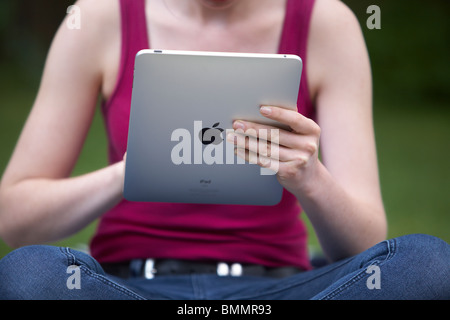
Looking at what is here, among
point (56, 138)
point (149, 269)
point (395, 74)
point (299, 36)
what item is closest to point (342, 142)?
point (299, 36)

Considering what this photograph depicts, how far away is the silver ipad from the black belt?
0.21 meters

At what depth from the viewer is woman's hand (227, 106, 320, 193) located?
1.15m

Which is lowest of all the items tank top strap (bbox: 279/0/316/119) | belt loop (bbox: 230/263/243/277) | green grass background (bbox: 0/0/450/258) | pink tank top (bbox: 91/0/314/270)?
belt loop (bbox: 230/263/243/277)

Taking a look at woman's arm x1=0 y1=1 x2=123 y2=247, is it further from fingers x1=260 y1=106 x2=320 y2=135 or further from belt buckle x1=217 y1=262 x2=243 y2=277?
fingers x1=260 y1=106 x2=320 y2=135

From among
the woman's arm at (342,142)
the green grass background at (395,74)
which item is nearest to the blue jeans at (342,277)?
the woman's arm at (342,142)

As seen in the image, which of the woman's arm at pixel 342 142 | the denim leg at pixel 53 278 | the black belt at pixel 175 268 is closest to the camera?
the denim leg at pixel 53 278

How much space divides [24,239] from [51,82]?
1.16ft

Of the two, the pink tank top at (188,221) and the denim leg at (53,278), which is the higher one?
the pink tank top at (188,221)

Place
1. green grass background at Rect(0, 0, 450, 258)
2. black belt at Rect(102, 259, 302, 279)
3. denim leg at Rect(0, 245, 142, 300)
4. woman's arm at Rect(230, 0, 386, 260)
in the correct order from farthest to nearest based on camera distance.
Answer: green grass background at Rect(0, 0, 450, 258) < black belt at Rect(102, 259, 302, 279) < woman's arm at Rect(230, 0, 386, 260) < denim leg at Rect(0, 245, 142, 300)

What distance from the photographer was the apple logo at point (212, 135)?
3.89 feet

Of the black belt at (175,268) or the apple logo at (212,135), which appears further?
the black belt at (175,268)

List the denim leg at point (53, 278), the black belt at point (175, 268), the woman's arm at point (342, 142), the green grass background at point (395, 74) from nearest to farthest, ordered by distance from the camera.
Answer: the denim leg at point (53, 278), the woman's arm at point (342, 142), the black belt at point (175, 268), the green grass background at point (395, 74)

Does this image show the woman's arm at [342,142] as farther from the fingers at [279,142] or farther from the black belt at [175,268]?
the black belt at [175,268]

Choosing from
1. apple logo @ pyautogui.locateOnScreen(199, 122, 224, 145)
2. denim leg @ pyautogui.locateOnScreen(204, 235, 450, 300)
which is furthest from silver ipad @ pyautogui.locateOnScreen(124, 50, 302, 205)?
denim leg @ pyautogui.locateOnScreen(204, 235, 450, 300)
